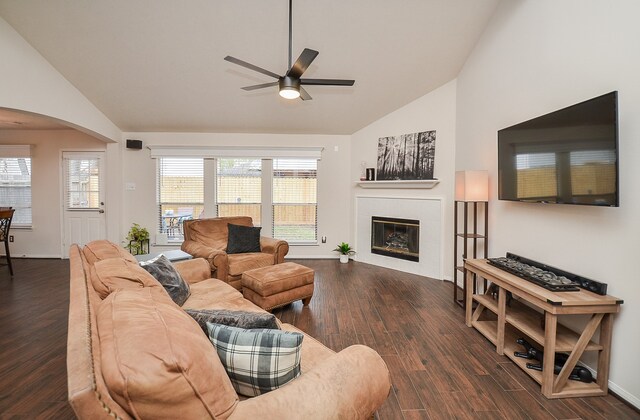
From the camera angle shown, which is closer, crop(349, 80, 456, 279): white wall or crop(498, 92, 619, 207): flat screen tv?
crop(498, 92, 619, 207): flat screen tv

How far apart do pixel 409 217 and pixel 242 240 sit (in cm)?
260

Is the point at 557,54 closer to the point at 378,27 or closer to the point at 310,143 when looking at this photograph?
the point at 378,27

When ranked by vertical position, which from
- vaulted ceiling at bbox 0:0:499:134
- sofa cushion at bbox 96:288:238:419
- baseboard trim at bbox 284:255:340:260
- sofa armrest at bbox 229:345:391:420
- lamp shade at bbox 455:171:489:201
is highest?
vaulted ceiling at bbox 0:0:499:134

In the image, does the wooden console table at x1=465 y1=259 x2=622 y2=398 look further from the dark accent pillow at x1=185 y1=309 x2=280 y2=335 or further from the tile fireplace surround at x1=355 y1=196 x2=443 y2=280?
the tile fireplace surround at x1=355 y1=196 x2=443 y2=280

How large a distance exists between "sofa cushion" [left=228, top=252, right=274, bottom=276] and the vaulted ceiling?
7.85ft

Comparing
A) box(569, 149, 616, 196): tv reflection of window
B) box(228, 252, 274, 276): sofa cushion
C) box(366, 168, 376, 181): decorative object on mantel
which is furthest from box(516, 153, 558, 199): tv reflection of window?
box(228, 252, 274, 276): sofa cushion

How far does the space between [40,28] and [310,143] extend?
3782 mm

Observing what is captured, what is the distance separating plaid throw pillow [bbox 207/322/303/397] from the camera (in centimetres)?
108

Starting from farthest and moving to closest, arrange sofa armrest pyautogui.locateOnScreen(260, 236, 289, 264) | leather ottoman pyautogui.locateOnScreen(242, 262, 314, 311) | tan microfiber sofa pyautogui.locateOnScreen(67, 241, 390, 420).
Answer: sofa armrest pyautogui.locateOnScreen(260, 236, 289, 264), leather ottoman pyautogui.locateOnScreen(242, 262, 314, 311), tan microfiber sofa pyautogui.locateOnScreen(67, 241, 390, 420)

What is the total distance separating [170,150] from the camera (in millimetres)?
5383

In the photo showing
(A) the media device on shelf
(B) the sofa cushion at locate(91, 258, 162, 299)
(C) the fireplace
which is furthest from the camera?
(C) the fireplace

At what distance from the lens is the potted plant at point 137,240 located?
524 centimetres

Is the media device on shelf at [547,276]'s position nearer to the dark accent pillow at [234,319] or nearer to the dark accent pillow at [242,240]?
the dark accent pillow at [234,319]

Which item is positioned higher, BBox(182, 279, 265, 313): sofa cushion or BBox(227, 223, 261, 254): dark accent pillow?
BBox(227, 223, 261, 254): dark accent pillow
